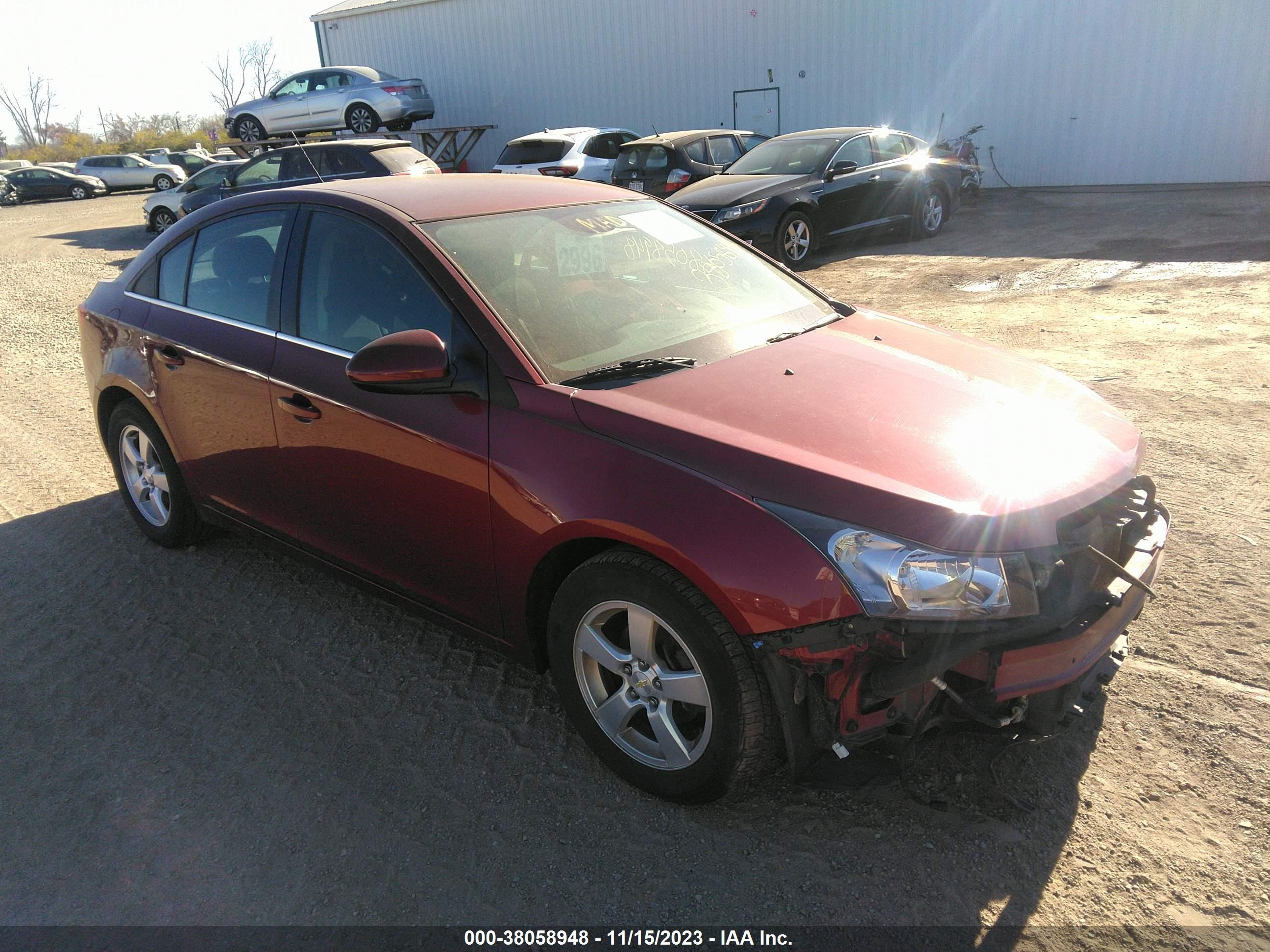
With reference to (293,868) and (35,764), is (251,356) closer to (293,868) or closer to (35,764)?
(35,764)

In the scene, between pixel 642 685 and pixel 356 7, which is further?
pixel 356 7

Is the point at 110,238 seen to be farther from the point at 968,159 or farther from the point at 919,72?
the point at 968,159

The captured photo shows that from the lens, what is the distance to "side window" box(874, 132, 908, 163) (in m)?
12.5

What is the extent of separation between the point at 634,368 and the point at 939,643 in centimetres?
127

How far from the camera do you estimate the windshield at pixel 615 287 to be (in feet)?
9.98

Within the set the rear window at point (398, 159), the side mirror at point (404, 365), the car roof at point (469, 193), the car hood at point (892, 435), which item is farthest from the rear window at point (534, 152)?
the side mirror at point (404, 365)

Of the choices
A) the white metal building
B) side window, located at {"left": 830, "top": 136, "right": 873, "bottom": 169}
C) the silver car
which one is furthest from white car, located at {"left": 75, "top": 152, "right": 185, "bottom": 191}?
side window, located at {"left": 830, "top": 136, "right": 873, "bottom": 169}

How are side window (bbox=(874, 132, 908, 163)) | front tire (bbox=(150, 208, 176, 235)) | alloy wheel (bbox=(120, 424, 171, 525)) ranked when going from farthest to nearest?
front tire (bbox=(150, 208, 176, 235)) → side window (bbox=(874, 132, 908, 163)) → alloy wheel (bbox=(120, 424, 171, 525))

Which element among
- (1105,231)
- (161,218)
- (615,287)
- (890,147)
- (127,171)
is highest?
(890,147)

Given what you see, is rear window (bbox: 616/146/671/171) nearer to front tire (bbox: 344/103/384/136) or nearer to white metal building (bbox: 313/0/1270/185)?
white metal building (bbox: 313/0/1270/185)

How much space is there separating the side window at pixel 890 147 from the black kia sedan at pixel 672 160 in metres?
1.94

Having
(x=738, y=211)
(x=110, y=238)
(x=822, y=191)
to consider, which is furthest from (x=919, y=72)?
(x=110, y=238)

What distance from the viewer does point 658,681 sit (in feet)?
8.46

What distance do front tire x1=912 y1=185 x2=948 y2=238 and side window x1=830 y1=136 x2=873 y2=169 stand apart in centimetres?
125
